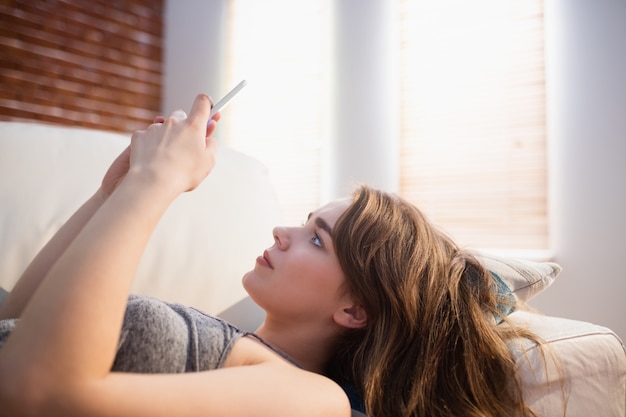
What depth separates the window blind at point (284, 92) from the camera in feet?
11.0

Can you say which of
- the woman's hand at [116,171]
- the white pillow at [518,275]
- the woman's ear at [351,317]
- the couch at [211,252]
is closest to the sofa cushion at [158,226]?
the couch at [211,252]

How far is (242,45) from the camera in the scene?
12.1ft

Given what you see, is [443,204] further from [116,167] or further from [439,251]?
[116,167]

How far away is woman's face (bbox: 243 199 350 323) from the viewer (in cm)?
97

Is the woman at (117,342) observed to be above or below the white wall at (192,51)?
below

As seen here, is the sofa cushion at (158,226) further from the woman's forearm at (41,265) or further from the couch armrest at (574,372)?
the couch armrest at (574,372)

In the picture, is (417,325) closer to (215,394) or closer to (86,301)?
(215,394)

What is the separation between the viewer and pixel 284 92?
→ 137 inches

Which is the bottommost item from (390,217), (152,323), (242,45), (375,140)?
(152,323)

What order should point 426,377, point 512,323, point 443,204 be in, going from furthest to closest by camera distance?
point 443,204
point 512,323
point 426,377

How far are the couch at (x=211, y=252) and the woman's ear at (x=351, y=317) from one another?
0.27 m

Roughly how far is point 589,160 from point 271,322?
1.98 meters

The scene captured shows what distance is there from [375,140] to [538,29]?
3.23 ft

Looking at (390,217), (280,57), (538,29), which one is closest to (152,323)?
(390,217)
